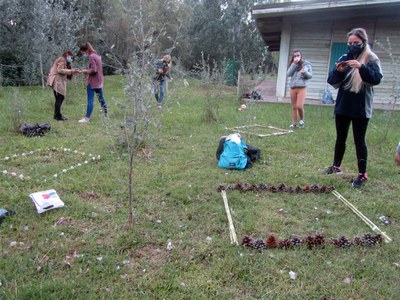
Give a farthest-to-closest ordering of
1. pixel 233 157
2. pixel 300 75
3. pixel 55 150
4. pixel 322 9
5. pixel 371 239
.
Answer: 1. pixel 322 9
2. pixel 300 75
3. pixel 55 150
4. pixel 233 157
5. pixel 371 239

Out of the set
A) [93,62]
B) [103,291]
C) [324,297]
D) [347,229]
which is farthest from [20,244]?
[93,62]

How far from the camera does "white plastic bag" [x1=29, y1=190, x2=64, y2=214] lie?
2977 millimetres

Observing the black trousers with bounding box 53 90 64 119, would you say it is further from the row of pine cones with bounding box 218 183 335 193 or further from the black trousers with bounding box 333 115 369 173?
the black trousers with bounding box 333 115 369 173

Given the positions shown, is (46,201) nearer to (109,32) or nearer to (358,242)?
(358,242)

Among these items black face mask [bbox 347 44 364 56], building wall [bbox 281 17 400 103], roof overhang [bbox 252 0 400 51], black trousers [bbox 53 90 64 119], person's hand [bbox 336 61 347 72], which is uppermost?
roof overhang [bbox 252 0 400 51]

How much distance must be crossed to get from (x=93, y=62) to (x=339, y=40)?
8.22 m

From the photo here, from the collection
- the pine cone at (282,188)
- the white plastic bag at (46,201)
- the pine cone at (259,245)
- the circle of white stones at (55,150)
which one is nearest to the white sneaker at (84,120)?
the circle of white stones at (55,150)

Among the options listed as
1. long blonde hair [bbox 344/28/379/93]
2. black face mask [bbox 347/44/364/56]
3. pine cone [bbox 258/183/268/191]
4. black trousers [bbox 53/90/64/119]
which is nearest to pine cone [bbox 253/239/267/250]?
pine cone [bbox 258/183/268/191]

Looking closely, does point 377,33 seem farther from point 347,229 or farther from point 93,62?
point 347,229

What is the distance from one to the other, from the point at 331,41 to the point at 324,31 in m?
0.40

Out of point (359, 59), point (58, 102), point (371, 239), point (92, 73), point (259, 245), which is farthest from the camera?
point (58, 102)

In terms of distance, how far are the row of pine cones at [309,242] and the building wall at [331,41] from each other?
9396mm

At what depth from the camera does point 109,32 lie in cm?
1747

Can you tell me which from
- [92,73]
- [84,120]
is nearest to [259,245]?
[92,73]
